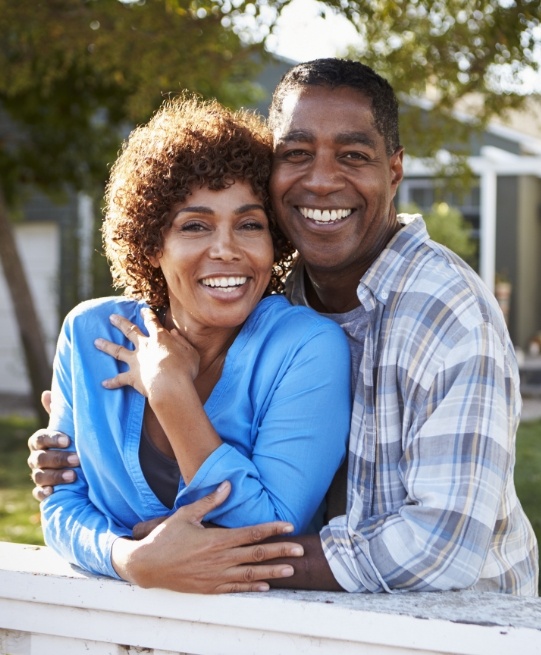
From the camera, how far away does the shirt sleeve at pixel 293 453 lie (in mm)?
2542

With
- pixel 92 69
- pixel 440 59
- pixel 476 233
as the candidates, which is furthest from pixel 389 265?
pixel 476 233

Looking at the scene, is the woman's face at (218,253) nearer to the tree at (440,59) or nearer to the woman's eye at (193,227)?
the woman's eye at (193,227)

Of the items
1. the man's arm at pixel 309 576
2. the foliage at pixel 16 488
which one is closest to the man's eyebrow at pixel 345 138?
the man's arm at pixel 309 576

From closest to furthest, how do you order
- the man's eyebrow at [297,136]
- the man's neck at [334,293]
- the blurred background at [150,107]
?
the man's eyebrow at [297,136] < the man's neck at [334,293] < the blurred background at [150,107]

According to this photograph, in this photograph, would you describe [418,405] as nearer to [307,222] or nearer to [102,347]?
[307,222]

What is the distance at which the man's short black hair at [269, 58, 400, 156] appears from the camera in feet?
9.56

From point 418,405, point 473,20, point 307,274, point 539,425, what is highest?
point 473,20

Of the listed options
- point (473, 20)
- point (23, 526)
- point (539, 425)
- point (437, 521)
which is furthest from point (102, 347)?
point (539, 425)

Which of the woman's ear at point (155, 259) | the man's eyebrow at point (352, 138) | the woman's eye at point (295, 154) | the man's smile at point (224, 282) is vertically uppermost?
the man's eyebrow at point (352, 138)

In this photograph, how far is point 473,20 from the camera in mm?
7152

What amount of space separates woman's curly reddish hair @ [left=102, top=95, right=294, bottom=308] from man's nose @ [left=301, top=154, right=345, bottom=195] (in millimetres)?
130

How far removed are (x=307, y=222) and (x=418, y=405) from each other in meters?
0.72

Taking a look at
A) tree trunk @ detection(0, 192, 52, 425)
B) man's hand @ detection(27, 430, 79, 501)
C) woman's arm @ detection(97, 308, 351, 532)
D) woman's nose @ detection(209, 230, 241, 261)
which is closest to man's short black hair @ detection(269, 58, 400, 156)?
woman's nose @ detection(209, 230, 241, 261)

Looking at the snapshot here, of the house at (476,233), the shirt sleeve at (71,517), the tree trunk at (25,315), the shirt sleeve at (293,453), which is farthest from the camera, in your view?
the house at (476,233)
